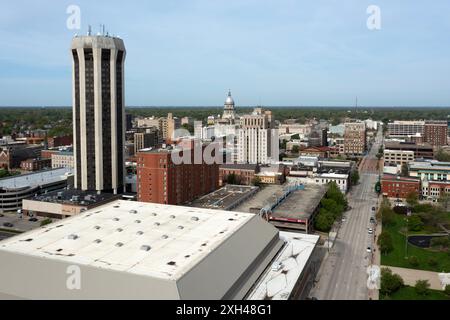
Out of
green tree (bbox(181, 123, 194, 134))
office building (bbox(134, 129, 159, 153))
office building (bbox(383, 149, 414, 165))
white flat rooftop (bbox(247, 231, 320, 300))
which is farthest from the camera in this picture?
green tree (bbox(181, 123, 194, 134))

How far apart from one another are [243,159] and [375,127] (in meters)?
93.9

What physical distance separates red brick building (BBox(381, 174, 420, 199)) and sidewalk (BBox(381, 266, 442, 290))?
26.6 m

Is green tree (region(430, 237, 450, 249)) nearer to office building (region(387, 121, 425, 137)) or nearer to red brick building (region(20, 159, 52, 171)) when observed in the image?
red brick building (region(20, 159, 52, 171))

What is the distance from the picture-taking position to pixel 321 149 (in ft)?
305

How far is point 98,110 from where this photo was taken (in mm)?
51750

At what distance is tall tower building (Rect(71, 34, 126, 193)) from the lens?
51000mm

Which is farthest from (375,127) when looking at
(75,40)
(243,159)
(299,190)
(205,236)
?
(205,236)

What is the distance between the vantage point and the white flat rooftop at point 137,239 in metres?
21.9

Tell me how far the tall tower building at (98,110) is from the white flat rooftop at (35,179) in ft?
24.3

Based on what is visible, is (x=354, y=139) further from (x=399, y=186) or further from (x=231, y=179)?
(x=231, y=179)

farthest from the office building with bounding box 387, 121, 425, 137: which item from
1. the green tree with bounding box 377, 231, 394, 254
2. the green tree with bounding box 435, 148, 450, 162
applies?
A: the green tree with bounding box 377, 231, 394, 254

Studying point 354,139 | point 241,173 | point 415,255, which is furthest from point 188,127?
point 415,255

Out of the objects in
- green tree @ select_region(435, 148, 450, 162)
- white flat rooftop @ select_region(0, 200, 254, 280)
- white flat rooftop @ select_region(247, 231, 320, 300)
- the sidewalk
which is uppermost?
green tree @ select_region(435, 148, 450, 162)

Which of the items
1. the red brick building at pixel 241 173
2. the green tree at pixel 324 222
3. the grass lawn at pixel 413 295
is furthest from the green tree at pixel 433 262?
the red brick building at pixel 241 173
